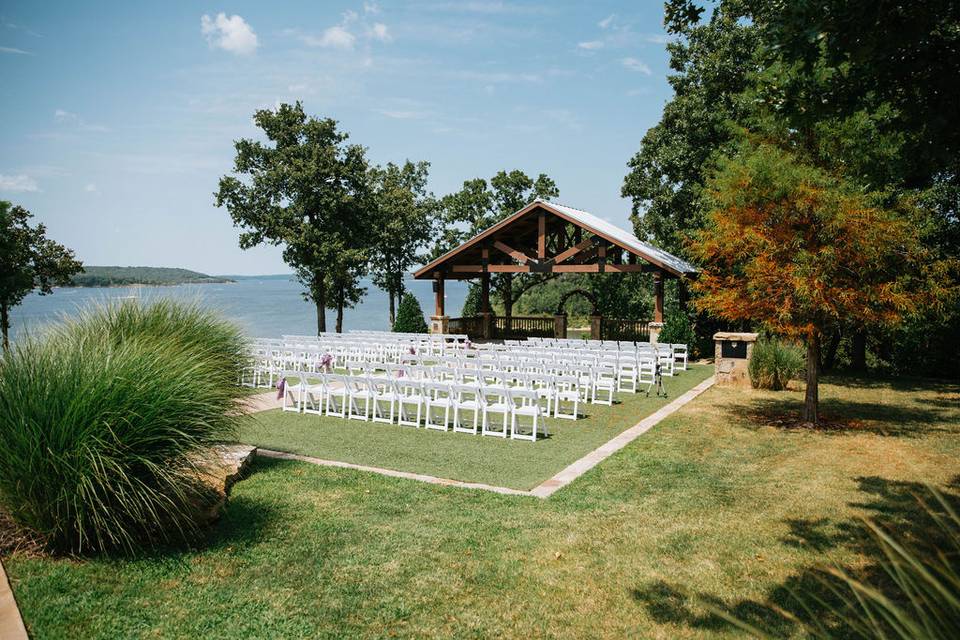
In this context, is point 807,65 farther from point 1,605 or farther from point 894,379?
point 894,379

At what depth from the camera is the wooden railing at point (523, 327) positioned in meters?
26.5

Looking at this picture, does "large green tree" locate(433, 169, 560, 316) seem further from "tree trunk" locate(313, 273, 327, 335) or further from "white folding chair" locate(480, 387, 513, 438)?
"white folding chair" locate(480, 387, 513, 438)

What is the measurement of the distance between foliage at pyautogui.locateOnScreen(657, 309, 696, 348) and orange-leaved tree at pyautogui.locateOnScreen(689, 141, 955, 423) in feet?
31.8

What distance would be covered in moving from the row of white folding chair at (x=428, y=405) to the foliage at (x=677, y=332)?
32.8 feet

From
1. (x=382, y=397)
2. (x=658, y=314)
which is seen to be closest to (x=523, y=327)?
(x=658, y=314)

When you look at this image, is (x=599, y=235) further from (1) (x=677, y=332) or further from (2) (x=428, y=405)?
(2) (x=428, y=405)

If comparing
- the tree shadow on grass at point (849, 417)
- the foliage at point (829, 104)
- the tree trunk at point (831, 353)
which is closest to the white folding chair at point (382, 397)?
the tree shadow on grass at point (849, 417)

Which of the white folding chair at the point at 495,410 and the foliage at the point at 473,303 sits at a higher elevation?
the foliage at the point at 473,303

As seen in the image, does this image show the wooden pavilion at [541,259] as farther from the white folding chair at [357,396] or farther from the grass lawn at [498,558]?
the grass lawn at [498,558]

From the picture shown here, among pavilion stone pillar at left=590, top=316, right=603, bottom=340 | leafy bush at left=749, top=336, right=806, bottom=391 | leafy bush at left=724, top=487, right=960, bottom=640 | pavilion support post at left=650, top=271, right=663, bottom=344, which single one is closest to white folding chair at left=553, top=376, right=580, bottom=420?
leafy bush at left=749, top=336, right=806, bottom=391

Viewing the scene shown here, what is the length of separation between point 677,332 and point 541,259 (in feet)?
18.3

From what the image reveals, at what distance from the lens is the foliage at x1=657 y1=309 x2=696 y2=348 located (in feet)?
68.6

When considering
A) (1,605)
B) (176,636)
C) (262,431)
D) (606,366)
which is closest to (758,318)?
(606,366)

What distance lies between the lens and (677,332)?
20938 mm
